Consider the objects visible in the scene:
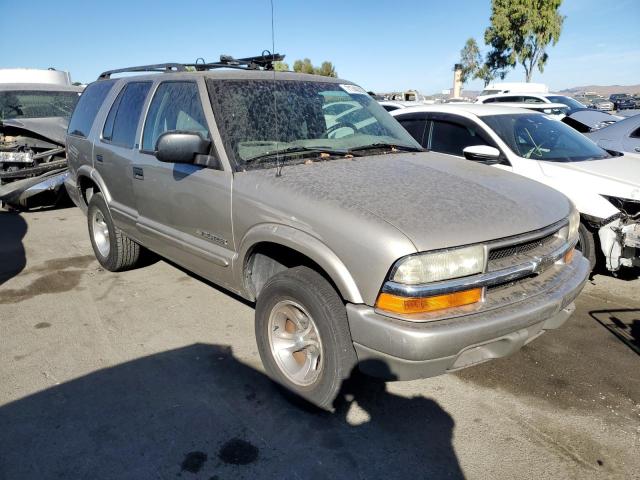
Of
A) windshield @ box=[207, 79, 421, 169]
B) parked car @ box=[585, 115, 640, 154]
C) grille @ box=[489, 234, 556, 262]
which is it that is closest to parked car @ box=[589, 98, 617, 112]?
parked car @ box=[585, 115, 640, 154]

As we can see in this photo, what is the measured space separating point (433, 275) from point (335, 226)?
526 mm

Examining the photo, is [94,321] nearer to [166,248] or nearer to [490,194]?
[166,248]

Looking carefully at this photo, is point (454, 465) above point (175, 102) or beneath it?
beneath

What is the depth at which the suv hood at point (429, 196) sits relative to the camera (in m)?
2.34

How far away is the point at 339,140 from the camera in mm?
3463

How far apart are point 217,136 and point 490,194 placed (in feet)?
5.65

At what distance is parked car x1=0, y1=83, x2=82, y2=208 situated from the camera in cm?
748

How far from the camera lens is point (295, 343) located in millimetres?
2812

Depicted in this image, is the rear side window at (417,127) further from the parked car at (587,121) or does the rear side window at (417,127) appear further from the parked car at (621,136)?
the parked car at (587,121)

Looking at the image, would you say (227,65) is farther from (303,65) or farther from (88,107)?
(303,65)

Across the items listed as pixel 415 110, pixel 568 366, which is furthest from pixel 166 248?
pixel 415 110

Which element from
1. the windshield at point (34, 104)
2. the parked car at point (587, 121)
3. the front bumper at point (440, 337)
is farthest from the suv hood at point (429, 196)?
the windshield at point (34, 104)

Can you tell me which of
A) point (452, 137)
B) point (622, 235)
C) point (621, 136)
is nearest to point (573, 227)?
point (622, 235)

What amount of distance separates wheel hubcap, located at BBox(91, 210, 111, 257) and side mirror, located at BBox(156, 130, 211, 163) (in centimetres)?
239
